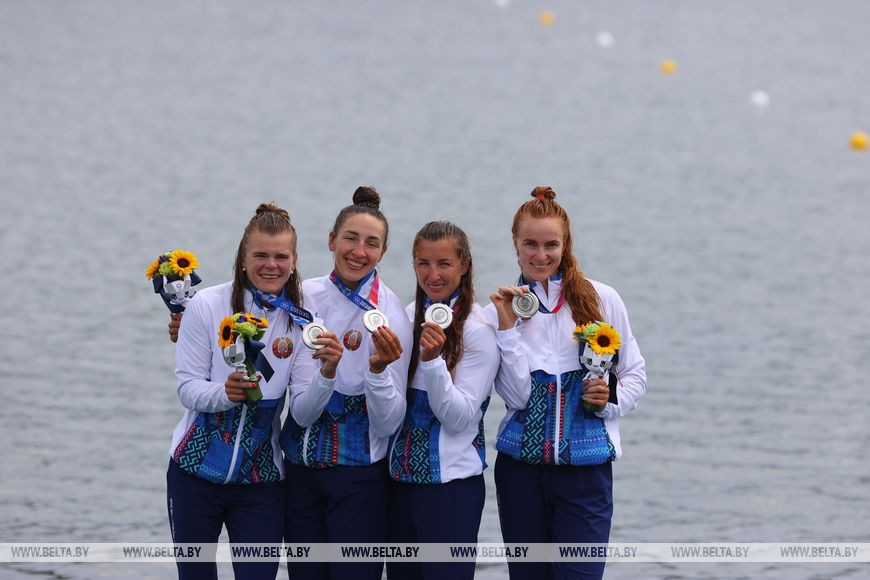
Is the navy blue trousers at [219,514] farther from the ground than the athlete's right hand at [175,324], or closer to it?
closer to it

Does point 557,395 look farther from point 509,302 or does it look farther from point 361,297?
point 361,297

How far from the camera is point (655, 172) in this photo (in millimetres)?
23906

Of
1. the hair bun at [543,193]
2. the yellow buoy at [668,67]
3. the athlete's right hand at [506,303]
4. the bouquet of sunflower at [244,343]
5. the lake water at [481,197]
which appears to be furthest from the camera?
the yellow buoy at [668,67]

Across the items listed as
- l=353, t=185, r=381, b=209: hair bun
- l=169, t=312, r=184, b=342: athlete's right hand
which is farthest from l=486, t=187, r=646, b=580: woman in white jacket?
l=169, t=312, r=184, b=342: athlete's right hand

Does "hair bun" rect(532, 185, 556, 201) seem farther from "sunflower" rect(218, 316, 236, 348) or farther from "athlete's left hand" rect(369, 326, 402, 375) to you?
"sunflower" rect(218, 316, 236, 348)

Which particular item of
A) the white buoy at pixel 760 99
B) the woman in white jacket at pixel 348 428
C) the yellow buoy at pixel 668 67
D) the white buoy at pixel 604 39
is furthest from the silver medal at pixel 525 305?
the white buoy at pixel 604 39

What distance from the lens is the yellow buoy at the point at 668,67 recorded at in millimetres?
34625

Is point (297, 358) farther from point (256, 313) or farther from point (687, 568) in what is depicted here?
point (687, 568)

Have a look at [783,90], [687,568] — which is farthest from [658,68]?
[687,568]

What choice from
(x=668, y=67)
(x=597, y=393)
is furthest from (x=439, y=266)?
(x=668, y=67)

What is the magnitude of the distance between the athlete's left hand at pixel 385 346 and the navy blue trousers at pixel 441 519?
63 centimetres

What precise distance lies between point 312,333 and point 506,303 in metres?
0.84

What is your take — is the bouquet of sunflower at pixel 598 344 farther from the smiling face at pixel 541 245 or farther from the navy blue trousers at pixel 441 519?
the navy blue trousers at pixel 441 519

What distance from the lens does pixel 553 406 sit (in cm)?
567
